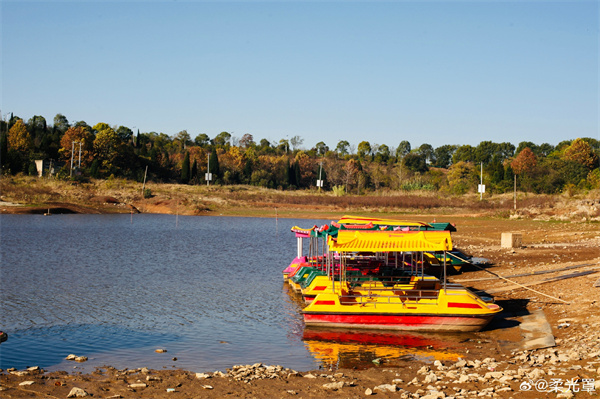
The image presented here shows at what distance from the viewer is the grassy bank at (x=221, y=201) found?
74688mm

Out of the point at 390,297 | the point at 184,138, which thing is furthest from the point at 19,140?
the point at 390,297

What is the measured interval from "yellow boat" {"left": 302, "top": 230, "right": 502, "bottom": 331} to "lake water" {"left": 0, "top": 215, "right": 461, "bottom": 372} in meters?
0.62

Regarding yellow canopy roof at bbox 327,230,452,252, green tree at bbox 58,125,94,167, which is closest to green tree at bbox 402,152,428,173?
green tree at bbox 58,125,94,167

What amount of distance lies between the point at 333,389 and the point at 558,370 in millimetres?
4464

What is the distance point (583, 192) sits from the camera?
7406 cm

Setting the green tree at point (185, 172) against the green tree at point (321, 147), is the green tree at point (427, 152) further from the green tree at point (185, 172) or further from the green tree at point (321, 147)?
the green tree at point (185, 172)

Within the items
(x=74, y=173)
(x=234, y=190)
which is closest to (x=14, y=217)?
(x=74, y=173)

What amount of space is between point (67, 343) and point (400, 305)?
9536mm

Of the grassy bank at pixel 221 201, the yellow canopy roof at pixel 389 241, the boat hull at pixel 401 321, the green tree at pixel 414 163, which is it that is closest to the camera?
the boat hull at pixel 401 321

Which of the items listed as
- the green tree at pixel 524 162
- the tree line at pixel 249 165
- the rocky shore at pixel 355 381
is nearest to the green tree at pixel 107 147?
the tree line at pixel 249 165

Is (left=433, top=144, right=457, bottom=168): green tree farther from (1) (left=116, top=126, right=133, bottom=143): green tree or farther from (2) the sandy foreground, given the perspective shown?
(2) the sandy foreground

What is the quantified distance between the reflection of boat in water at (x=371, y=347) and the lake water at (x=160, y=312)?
30mm

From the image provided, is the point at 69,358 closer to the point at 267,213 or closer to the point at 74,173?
the point at 267,213

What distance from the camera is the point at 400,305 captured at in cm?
1867
